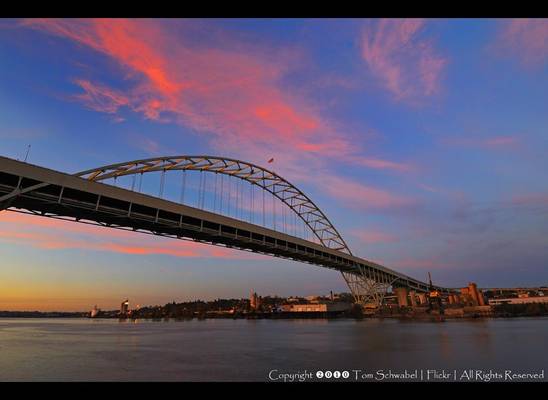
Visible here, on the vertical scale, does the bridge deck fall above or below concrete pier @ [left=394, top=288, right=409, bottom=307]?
above

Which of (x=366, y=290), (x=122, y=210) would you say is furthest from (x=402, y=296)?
(x=122, y=210)

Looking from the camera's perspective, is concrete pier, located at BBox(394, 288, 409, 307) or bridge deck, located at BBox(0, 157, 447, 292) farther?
concrete pier, located at BBox(394, 288, 409, 307)

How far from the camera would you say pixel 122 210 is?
93.2 feet

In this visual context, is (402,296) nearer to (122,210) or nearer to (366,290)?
(366,290)

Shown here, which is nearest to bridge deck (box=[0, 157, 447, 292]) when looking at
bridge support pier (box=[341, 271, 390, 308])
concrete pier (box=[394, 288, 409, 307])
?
bridge support pier (box=[341, 271, 390, 308])

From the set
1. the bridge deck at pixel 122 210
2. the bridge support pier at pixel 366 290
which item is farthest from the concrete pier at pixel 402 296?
the bridge deck at pixel 122 210

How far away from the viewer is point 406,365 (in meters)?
14.7

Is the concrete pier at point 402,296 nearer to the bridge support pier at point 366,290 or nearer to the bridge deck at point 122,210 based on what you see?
the bridge support pier at point 366,290

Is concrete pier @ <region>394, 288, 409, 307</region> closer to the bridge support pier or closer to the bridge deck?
the bridge support pier

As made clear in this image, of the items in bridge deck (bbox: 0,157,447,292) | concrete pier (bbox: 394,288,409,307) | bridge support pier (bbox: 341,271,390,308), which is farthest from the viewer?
concrete pier (bbox: 394,288,409,307)

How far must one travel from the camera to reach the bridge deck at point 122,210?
21.7 meters

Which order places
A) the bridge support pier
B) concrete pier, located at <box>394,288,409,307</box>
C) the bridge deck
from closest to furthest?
1. the bridge deck
2. the bridge support pier
3. concrete pier, located at <box>394,288,409,307</box>

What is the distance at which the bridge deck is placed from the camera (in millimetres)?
21688
